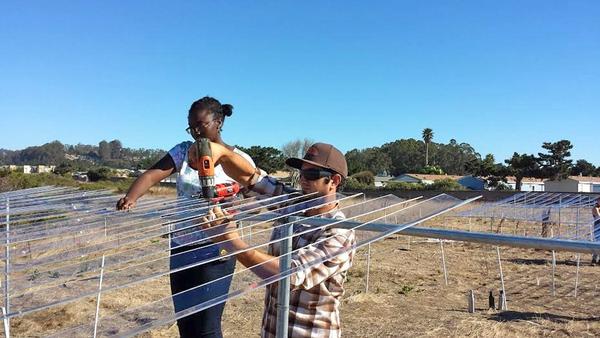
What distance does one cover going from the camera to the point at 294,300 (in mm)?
2043

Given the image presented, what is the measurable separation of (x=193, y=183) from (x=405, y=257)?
10649 millimetres

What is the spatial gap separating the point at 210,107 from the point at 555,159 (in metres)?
63.1

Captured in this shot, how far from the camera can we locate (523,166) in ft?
194

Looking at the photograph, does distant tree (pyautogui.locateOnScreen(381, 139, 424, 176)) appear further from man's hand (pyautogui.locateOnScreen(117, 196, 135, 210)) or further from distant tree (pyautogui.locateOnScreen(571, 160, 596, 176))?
man's hand (pyautogui.locateOnScreen(117, 196, 135, 210))

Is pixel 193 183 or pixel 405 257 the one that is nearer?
pixel 193 183

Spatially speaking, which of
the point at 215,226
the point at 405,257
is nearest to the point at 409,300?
the point at 405,257

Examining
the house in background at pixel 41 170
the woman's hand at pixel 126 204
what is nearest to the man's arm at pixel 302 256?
the woman's hand at pixel 126 204

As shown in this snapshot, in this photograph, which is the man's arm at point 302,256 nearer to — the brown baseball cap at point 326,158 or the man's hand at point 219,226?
the man's hand at point 219,226

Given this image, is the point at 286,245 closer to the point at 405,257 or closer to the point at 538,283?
the point at 538,283

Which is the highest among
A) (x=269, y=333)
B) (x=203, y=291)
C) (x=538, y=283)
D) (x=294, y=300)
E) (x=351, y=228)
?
(x=351, y=228)

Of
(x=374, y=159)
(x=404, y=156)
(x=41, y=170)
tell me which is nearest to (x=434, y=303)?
(x=41, y=170)

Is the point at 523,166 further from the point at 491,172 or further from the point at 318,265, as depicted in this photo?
the point at 318,265

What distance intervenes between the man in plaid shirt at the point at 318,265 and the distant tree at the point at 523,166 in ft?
202

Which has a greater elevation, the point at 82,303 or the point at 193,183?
the point at 193,183
